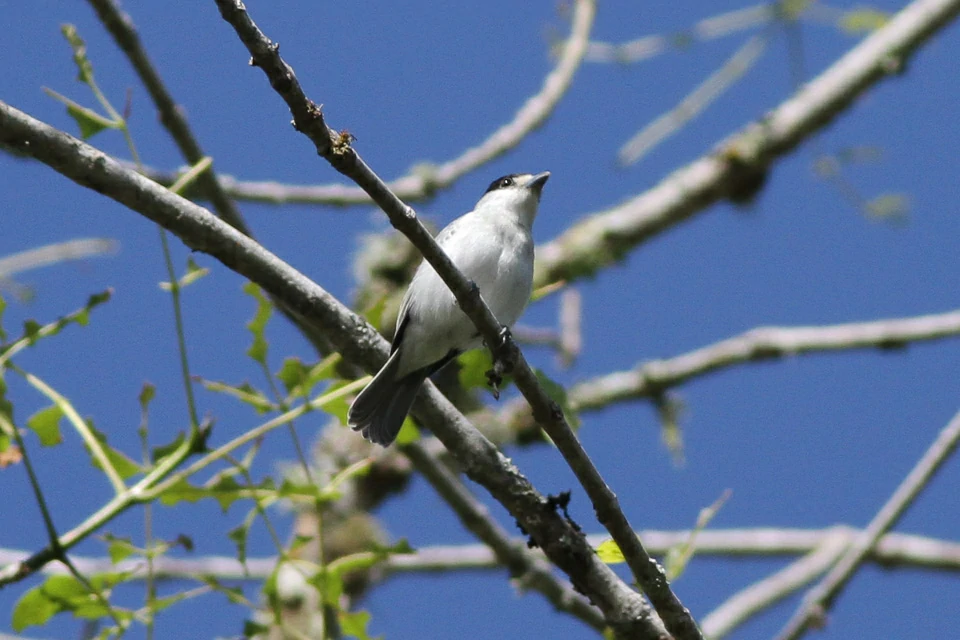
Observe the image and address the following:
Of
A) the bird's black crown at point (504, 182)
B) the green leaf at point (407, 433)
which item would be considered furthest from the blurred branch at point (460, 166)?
the green leaf at point (407, 433)

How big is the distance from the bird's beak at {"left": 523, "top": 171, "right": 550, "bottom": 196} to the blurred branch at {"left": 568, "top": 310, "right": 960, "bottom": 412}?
205 centimetres

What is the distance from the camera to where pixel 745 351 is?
7488mm

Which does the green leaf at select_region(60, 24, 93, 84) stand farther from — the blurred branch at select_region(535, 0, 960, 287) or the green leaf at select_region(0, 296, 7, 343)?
the blurred branch at select_region(535, 0, 960, 287)

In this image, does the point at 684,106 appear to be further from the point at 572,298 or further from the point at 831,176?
the point at 572,298

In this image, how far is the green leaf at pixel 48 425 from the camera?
293 cm

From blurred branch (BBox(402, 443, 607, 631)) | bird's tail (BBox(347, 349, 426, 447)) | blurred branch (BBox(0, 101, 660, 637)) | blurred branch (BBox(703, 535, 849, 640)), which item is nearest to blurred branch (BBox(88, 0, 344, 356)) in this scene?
bird's tail (BBox(347, 349, 426, 447))

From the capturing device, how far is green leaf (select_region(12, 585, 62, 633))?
2.83 meters

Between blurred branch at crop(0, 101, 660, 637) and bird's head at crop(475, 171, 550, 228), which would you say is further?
bird's head at crop(475, 171, 550, 228)

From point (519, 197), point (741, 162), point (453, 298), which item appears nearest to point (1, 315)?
point (453, 298)

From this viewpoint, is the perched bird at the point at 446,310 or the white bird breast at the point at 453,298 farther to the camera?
the white bird breast at the point at 453,298

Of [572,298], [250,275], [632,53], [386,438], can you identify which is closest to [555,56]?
[632,53]

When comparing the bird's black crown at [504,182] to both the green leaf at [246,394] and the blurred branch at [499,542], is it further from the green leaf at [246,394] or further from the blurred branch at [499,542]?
the green leaf at [246,394]

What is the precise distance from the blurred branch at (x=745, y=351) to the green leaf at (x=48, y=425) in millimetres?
4400

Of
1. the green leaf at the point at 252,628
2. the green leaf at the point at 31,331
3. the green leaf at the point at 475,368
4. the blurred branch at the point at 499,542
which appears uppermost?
the blurred branch at the point at 499,542
